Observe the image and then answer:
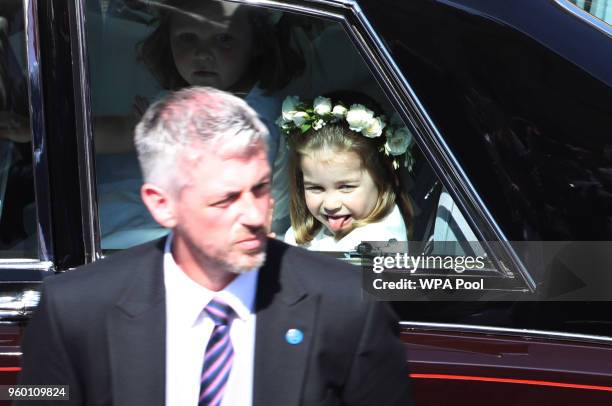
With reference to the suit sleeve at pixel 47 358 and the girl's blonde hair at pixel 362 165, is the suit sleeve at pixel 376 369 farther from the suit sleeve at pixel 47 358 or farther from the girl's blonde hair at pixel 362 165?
A: the girl's blonde hair at pixel 362 165

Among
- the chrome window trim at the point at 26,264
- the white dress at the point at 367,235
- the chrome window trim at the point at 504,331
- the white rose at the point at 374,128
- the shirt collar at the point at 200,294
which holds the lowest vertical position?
the chrome window trim at the point at 504,331

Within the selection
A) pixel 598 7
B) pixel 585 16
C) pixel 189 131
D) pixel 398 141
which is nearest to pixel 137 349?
pixel 189 131

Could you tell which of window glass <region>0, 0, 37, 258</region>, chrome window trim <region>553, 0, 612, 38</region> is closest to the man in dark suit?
window glass <region>0, 0, 37, 258</region>

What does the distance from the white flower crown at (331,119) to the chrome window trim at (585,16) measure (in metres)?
0.43

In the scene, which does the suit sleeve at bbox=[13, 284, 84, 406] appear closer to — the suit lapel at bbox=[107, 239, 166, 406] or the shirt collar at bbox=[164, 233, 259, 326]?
the suit lapel at bbox=[107, 239, 166, 406]

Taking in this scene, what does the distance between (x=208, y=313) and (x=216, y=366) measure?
9 cm

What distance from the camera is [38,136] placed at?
2.29 m

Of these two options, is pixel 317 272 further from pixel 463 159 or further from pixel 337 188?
pixel 337 188

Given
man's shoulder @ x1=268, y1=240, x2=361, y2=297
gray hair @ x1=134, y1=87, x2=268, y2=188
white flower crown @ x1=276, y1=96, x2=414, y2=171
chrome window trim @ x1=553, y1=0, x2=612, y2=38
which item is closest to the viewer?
gray hair @ x1=134, y1=87, x2=268, y2=188

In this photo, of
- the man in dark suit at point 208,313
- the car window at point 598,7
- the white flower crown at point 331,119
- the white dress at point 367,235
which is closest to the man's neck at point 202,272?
the man in dark suit at point 208,313

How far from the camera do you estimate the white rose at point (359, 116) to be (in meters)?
2.52

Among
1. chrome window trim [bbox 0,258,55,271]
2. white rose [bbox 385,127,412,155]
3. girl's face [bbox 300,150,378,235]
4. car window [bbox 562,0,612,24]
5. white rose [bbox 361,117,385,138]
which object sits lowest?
chrome window trim [bbox 0,258,55,271]

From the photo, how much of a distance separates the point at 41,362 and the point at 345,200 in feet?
3.13

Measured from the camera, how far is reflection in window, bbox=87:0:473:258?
2.41 metres
